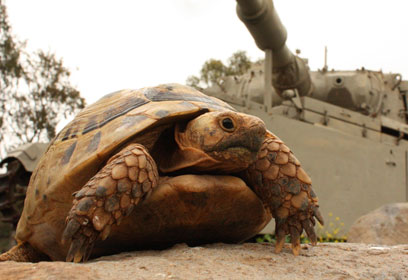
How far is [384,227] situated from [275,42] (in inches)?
165

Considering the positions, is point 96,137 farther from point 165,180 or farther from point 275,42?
point 275,42

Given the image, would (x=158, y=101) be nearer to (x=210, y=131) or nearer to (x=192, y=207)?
(x=210, y=131)

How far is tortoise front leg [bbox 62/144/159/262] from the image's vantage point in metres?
1.93

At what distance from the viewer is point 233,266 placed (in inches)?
74.1

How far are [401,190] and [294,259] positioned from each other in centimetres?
706

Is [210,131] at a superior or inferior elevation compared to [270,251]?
superior

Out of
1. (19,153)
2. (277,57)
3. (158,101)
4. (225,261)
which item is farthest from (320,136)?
(225,261)

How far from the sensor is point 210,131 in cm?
223

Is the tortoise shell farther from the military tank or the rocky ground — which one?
the military tank

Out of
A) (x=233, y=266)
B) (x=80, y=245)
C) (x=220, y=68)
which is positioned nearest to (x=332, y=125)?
(x=233, y=266)

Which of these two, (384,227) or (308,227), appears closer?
(308,227)

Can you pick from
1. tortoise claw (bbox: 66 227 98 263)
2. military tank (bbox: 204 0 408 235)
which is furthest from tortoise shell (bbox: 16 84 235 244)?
military tank (bbox: 204 0 408 235)

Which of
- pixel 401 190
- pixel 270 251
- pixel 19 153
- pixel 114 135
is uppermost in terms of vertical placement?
pixel 114 135

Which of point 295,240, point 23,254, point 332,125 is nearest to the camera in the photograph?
point 295,240
